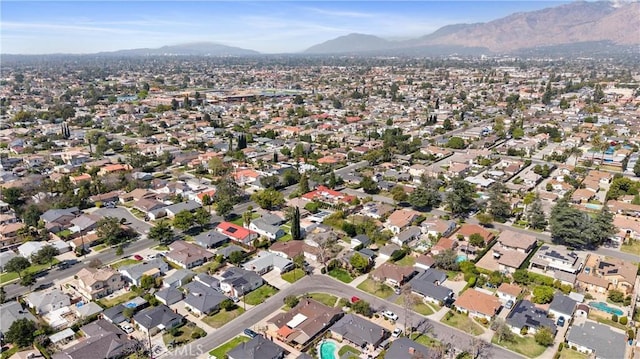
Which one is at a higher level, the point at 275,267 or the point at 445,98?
the point at 445,98

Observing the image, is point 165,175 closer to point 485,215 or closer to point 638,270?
point 485,215

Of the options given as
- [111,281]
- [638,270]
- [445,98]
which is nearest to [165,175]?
[111,281]

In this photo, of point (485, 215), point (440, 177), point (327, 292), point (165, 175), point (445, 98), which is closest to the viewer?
point (327, 292)

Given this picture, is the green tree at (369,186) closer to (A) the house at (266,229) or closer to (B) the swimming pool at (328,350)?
(A) the house at (266,229)

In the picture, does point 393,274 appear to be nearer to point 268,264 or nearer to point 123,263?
point 268,264

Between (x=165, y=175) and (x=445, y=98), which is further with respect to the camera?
(x=445, y=98)

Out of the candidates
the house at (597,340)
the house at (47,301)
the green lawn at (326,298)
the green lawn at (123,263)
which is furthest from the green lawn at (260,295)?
the house at (597,340)
